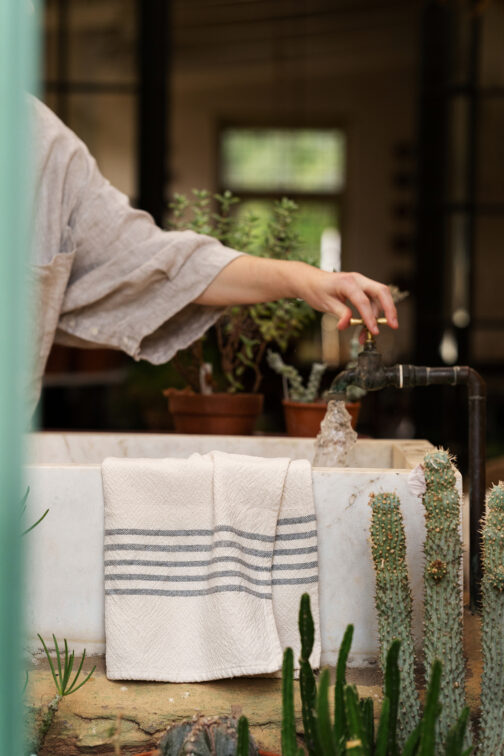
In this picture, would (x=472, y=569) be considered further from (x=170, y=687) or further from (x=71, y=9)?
(x=71, y=9)

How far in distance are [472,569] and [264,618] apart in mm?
368

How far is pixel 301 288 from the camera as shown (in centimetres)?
162

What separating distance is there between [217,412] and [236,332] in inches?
7.9

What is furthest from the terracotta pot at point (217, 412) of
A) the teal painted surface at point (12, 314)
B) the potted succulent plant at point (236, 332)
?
the teal painted surface at point (12, 314)

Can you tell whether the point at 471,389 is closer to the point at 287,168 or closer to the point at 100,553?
the point at 100,553

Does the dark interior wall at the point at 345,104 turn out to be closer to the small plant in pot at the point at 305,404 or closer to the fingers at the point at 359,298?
the small plant in pot at the point at 305,404

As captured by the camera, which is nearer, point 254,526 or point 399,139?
point 254,526

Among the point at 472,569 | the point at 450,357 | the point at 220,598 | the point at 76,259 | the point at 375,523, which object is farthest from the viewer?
the point at 450,357

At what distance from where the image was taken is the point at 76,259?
1.86 metres

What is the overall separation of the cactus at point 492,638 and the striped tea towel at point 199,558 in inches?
10.3

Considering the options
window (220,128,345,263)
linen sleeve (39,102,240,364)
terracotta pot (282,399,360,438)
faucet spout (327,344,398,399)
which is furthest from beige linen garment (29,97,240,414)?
window (220,128,345,263)

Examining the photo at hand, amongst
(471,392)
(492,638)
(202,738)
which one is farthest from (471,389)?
(202,738)

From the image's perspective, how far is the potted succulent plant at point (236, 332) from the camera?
6.54 ft

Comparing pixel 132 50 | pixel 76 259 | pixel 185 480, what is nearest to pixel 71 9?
pixel 132 50
